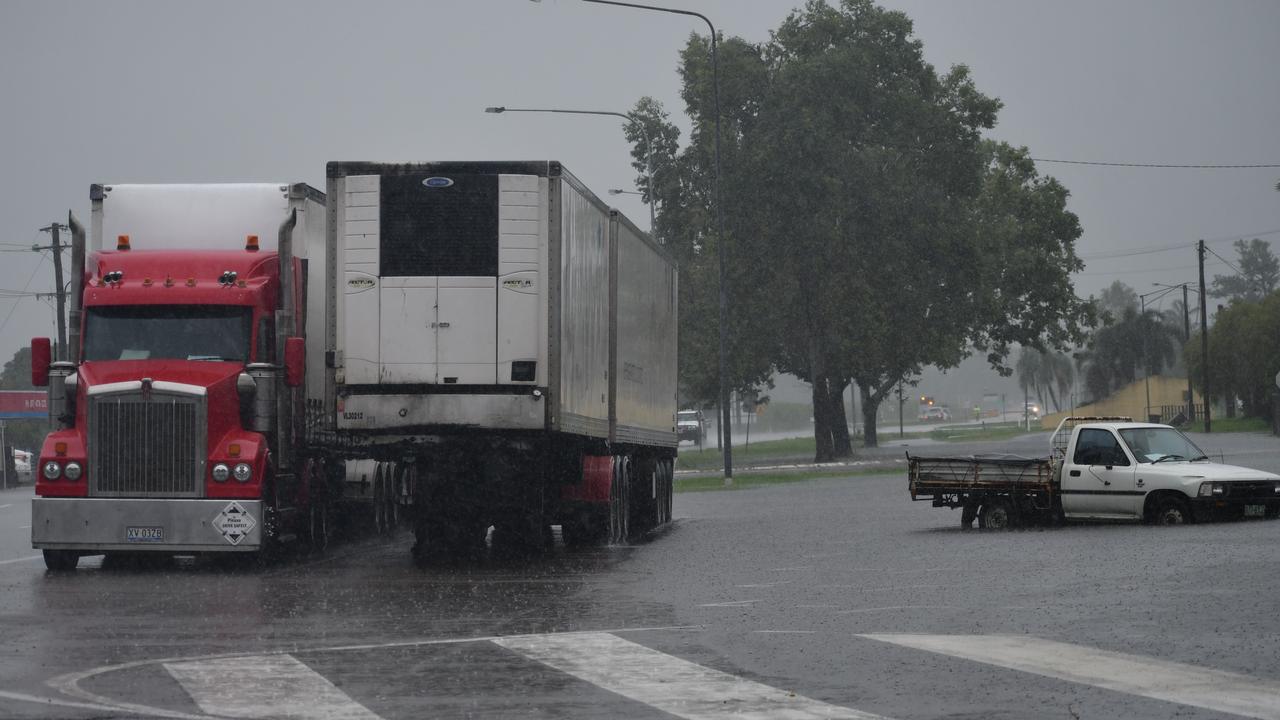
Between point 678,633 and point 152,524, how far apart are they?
7711 mm

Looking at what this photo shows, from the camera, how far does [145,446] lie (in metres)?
18.2

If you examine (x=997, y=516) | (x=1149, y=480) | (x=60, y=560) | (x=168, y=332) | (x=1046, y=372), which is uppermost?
(x=1046, y=372)

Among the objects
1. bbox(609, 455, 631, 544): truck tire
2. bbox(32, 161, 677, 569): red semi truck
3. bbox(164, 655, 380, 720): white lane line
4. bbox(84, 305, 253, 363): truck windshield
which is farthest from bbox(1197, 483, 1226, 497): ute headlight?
bbox(164, 655, 380, 720): white lane line

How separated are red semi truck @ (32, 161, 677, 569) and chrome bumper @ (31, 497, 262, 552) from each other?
19mm

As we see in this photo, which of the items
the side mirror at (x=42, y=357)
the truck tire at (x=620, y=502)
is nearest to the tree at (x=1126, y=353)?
the truck tire at (x=620, y=502)

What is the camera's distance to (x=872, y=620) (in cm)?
1302

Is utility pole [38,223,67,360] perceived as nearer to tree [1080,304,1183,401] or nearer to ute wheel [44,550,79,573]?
ute wheel [44,550,79,573]

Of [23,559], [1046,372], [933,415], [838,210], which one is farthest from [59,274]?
[933,415]

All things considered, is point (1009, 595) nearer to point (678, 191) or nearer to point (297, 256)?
point (297, 256)

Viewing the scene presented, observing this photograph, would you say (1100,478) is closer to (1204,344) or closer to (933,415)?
(1204,344)

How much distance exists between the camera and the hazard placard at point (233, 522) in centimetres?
1809

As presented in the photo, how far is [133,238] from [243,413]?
2.54m

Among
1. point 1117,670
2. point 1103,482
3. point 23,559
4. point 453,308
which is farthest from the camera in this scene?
point 1103,482

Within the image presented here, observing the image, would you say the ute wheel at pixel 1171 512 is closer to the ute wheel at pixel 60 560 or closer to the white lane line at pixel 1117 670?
the white lane line at pixel 1117 670
